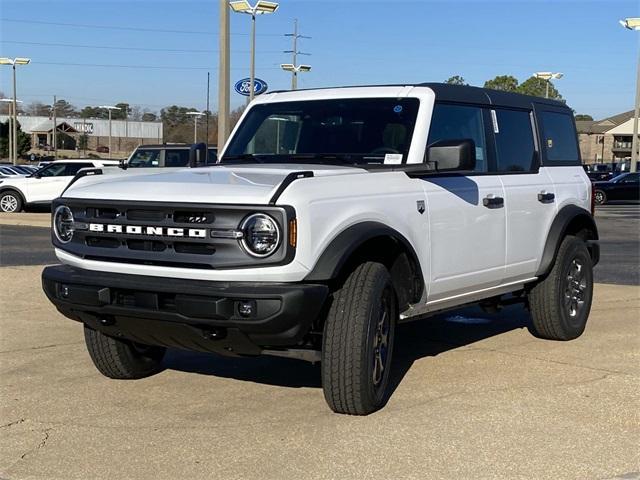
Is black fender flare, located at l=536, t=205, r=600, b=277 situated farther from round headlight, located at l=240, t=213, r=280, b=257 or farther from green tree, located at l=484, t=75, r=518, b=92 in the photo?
green tree, located at l=484, t=75, r=518, b=92

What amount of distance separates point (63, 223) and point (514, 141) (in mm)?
3673

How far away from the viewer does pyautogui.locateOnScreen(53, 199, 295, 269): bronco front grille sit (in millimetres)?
4574

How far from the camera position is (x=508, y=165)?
6.90 metres

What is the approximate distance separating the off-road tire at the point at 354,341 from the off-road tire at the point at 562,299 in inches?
104

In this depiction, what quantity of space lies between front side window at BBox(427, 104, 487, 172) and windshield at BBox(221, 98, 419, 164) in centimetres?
19

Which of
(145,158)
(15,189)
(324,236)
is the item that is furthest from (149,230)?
(15,189)

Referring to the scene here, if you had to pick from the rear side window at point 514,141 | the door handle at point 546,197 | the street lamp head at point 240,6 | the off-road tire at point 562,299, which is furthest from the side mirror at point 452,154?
the street lamp head at point 240,6

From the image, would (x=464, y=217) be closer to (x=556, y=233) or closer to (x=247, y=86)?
(x=556, y=233)

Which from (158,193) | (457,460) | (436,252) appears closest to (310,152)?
(436,252)

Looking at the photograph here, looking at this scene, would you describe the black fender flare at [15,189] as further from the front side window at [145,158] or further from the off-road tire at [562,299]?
the off-road tire at [562,299]

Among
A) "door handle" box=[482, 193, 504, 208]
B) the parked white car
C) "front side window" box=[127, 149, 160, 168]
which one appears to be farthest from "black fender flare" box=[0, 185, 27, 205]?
"door handle" box=[482, 193, 504, 208]

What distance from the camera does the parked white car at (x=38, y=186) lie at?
22.9 metres

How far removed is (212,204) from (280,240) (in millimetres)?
428

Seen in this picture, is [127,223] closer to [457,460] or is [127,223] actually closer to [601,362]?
[457,460]
